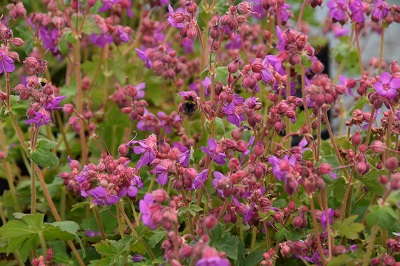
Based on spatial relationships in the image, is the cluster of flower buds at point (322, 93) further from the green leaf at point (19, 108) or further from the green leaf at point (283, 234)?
the green leaf at point (19, 108)

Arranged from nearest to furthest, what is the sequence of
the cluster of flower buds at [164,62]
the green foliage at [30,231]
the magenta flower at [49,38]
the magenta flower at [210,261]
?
the magenta flower at [210,261] → the green foliage at [30,231] → the cluster of flower buds at [164,62] → the magenta flower at [49,38]

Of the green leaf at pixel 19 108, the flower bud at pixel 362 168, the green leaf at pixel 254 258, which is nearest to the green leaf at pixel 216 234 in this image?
the green leaf at pixel 254 258

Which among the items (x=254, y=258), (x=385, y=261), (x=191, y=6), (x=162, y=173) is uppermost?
(x=191, y=6)

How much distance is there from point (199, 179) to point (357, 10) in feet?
2.42

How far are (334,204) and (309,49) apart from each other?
51cm

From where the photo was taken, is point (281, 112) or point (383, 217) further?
point (281, 112)

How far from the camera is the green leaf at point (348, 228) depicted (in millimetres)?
1380

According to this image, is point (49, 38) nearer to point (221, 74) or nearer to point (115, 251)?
point (221, 74)

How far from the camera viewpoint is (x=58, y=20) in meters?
1.99

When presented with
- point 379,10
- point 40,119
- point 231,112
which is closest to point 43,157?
point 40,119

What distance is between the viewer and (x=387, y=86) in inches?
54.2

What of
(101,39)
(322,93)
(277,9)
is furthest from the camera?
(101,39)

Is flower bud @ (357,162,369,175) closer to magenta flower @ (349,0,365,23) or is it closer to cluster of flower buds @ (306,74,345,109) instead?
cluster of flower buds @ (306,74,345,109)

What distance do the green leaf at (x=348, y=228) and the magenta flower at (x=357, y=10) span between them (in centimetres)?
65
